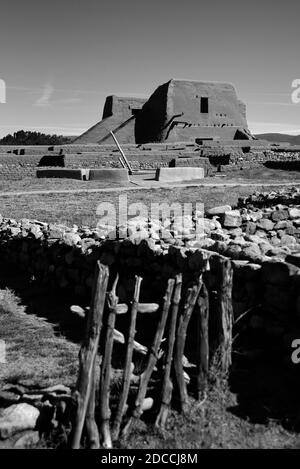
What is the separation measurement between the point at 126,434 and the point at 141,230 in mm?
3591

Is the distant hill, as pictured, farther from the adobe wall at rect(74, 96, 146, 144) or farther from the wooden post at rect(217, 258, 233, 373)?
the wooden post at rect(217, 258, 233, 373)

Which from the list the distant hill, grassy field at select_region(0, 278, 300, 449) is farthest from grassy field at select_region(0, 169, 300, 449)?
the distant hill

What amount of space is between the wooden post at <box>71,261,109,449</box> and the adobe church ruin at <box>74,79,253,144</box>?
37456mm

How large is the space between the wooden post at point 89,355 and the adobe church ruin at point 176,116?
37.5 meters

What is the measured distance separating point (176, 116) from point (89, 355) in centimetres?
A: 3891

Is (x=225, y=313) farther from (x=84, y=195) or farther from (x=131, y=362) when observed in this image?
(x=84, y=195)

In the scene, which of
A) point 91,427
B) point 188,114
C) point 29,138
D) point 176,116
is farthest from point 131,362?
point 29,138

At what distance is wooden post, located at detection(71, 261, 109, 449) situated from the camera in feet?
10.6

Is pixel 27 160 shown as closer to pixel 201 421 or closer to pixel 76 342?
pixel 76 342

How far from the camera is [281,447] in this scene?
3322 millimetres

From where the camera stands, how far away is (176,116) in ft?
133

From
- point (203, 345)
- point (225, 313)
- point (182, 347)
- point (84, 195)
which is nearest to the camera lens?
point (182, 347)

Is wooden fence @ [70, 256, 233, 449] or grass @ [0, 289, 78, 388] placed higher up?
wooden fence @ [70, 256, 233, 449]

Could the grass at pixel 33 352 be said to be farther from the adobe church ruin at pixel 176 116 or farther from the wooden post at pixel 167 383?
the adobe church ruin at pixel 176 116
